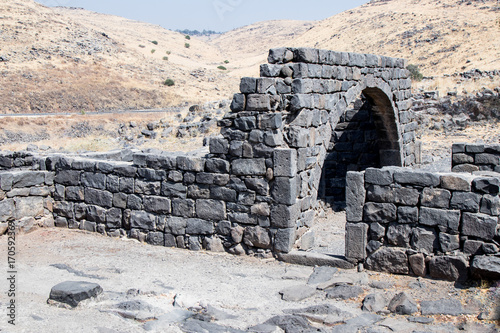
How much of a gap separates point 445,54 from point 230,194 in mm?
35712

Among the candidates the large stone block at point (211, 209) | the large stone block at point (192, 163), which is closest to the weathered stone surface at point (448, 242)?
the large stone block at point (211, 209)

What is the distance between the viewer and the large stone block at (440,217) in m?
6.92

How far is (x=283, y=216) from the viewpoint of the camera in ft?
27.5

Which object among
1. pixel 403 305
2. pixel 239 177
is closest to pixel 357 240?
pixel 403 305

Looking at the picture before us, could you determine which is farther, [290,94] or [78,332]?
[290,94]

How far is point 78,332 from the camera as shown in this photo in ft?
18.1

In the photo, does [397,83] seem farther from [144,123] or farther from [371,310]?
[144,123]

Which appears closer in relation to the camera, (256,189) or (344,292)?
(344,292)

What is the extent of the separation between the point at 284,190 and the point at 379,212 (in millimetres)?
1583

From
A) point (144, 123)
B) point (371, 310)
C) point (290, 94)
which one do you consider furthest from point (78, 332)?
point (144, 123)

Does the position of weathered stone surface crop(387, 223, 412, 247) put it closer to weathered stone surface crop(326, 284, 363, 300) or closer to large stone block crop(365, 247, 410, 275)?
large stone block crop(365, 247, 410, 275)

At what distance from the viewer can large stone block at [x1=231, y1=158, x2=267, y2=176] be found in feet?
27.7

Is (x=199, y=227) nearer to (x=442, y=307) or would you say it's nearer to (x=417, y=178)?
(x=417, y=178)

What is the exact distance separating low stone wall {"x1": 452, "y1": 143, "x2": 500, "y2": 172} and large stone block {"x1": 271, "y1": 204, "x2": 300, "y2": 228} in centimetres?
500
